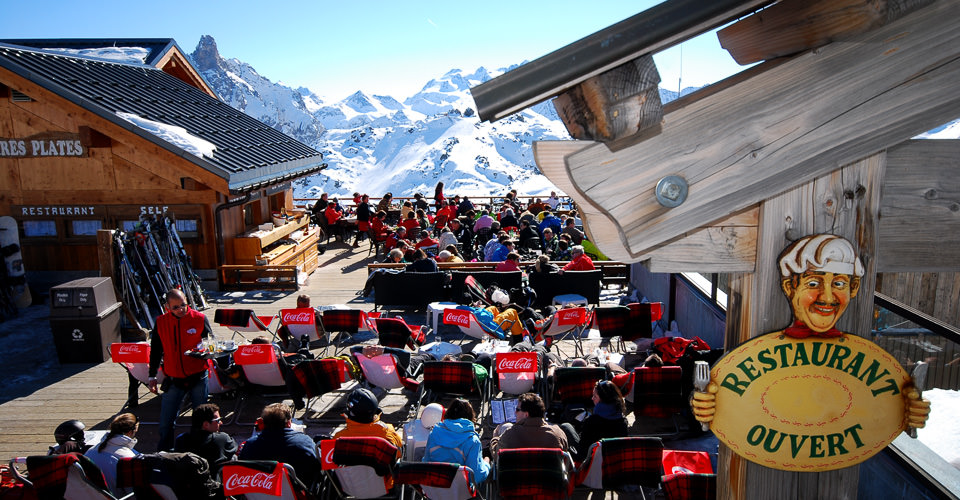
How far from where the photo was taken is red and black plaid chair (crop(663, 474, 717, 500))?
397 cm

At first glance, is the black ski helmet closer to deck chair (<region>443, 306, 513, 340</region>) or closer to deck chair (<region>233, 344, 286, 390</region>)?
deck chair (<region>233, 344, 286, 390</region>)

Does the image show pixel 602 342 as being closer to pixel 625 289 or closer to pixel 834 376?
pixel 625 289

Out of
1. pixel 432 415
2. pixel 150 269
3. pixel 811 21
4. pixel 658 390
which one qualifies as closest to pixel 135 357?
pixel 432 415

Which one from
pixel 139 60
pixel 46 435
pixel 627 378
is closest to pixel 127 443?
pixel 46 435

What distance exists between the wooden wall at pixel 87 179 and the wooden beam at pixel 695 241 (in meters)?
11.4

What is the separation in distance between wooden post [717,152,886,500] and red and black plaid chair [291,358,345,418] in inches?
201

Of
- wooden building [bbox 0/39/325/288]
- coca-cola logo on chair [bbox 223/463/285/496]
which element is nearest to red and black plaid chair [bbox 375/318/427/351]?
coca-cola logo on chair [bbox 223/463/285/496]

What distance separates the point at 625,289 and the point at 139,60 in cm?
1578

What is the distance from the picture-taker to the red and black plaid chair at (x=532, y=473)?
4375mm

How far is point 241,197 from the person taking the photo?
1371 centimetres

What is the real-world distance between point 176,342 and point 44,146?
9.21 metres

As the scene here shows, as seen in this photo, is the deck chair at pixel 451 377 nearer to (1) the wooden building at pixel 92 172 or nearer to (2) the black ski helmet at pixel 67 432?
(2) the black ski helmet at pixel 67 432

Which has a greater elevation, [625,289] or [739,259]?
[739,259]

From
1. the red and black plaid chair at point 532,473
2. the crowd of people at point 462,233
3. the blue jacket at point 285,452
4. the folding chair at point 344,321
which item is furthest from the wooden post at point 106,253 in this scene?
the red and black plaid chair at point 532,473
